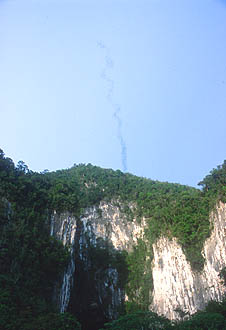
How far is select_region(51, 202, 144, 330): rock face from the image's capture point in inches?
979

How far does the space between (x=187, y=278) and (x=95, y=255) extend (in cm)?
911

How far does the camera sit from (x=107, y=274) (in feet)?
87.4

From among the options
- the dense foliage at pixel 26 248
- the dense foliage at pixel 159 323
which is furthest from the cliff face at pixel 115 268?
the dense foliage at pixel 159 323

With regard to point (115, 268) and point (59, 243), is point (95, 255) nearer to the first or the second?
point (115, 268)

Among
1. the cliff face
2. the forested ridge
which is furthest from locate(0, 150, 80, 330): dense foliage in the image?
the cliff face

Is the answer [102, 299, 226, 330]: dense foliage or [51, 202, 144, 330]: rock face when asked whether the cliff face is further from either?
[102, 299, 226, 330]: dense foliage

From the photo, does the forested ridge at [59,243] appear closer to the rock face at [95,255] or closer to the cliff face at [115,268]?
the cliff face at [115,268]

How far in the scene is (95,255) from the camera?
1080 inches

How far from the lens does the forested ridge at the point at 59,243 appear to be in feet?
45.6

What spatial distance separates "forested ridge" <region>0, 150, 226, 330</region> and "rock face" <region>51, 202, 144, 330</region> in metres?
0.94

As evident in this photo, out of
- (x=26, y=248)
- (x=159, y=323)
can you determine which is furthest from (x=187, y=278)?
(x=26, y=248)

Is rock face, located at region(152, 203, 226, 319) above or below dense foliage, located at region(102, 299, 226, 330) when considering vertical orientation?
above

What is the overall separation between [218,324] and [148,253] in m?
13.3

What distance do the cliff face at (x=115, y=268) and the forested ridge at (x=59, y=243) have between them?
0.80m
